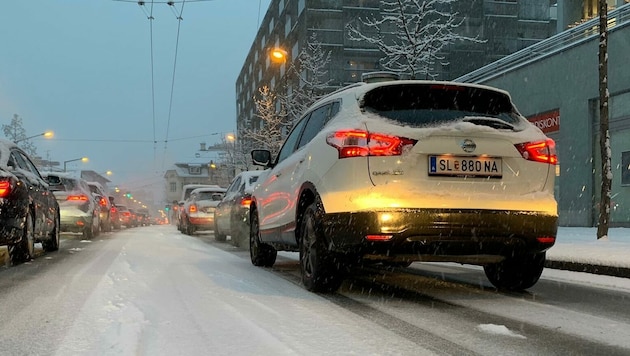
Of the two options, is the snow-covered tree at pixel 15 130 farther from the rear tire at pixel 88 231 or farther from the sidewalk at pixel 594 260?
the sidewalk at pixel 594 260

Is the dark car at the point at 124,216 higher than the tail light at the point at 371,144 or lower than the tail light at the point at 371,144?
lower

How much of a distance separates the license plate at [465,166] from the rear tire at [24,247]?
5.71 metres

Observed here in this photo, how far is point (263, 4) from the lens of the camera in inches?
2707

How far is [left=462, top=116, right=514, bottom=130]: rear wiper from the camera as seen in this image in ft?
14.7

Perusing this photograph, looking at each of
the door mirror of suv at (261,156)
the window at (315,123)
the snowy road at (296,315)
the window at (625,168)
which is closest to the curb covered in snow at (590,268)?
the snowy road at (296,315)

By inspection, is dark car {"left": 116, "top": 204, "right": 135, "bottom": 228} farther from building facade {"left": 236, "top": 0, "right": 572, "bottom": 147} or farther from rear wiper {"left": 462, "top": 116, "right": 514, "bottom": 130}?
rear wiper {"left": 462, "top": 116, "right": 514, "bottom": 130}

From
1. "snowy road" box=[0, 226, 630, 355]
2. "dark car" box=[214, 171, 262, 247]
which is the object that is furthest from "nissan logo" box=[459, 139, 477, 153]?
"dark car" box=[214, 171, 262, 247]

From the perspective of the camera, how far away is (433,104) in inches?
183

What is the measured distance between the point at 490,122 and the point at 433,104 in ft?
1.59

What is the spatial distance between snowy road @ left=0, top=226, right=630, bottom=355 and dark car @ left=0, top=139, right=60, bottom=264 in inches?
27.3

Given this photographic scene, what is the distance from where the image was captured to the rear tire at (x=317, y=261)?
185 inches

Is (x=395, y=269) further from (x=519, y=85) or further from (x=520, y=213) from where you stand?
(x=519, y=85)

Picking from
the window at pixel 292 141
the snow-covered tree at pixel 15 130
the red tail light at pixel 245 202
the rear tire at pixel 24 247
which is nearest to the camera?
the window at pixel 292 141

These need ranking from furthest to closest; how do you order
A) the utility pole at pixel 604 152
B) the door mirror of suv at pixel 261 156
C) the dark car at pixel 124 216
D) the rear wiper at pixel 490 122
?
the dark car at pixel 124 216 < the utility pole at pixel 604 152 < the door mirror of suv at pixel 261 156 < the rear wiper at pixel 490 122
